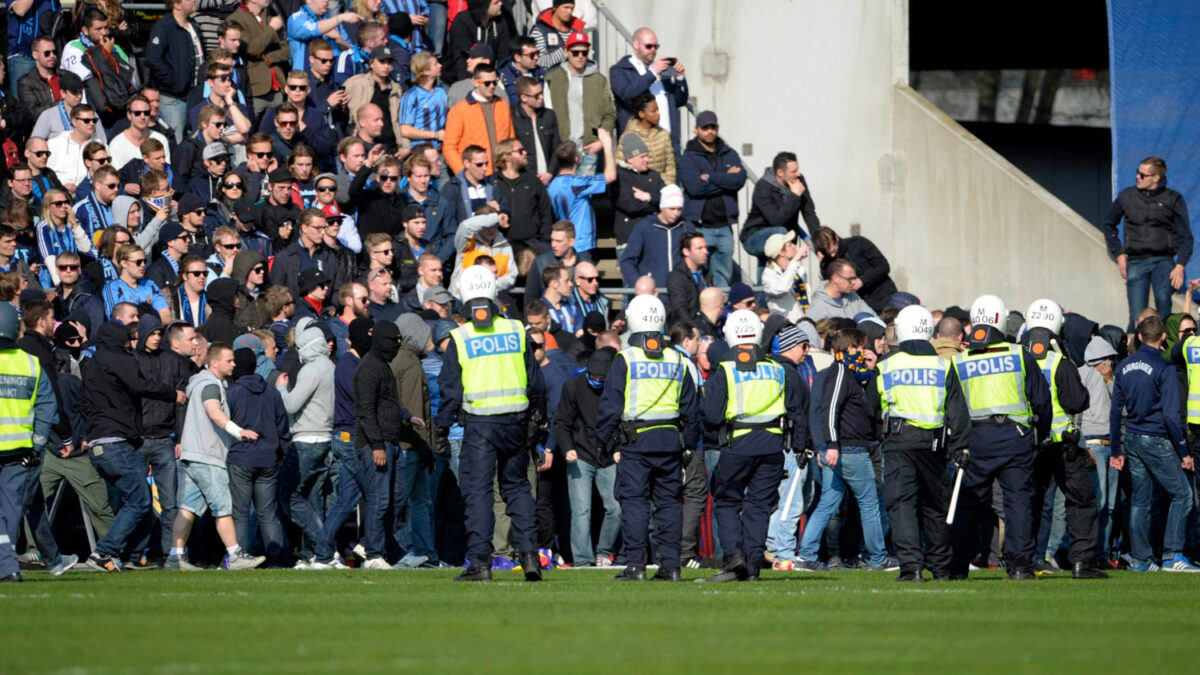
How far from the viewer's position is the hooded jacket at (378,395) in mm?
15750

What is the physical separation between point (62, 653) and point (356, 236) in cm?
987

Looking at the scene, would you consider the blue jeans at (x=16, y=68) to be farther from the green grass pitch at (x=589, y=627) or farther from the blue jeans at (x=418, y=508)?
the green grass pitch at (x=589, y=627)

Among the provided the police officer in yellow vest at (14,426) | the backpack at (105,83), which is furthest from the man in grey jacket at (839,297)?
the police officer in yellow vest at (14,426)

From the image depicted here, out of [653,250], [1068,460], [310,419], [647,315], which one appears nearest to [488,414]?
[647,315]

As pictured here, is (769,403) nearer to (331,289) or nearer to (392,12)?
(331,289)

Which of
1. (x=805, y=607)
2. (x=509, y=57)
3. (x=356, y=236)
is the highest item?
(x=509, y=57)

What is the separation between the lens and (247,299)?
17.4m

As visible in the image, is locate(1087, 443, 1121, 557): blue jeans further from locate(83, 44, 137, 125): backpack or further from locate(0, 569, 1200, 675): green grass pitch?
locate(83, 44, 137, 125): backpack

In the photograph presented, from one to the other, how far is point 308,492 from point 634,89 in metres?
6.36

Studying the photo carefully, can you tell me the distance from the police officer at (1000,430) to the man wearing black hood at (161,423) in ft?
22.3

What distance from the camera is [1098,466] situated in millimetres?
17406

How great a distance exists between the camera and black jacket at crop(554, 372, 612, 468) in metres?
16.1

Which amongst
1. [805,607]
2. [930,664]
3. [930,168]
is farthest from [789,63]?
[930,664]

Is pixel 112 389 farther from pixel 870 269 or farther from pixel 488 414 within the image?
pixel 870 269
